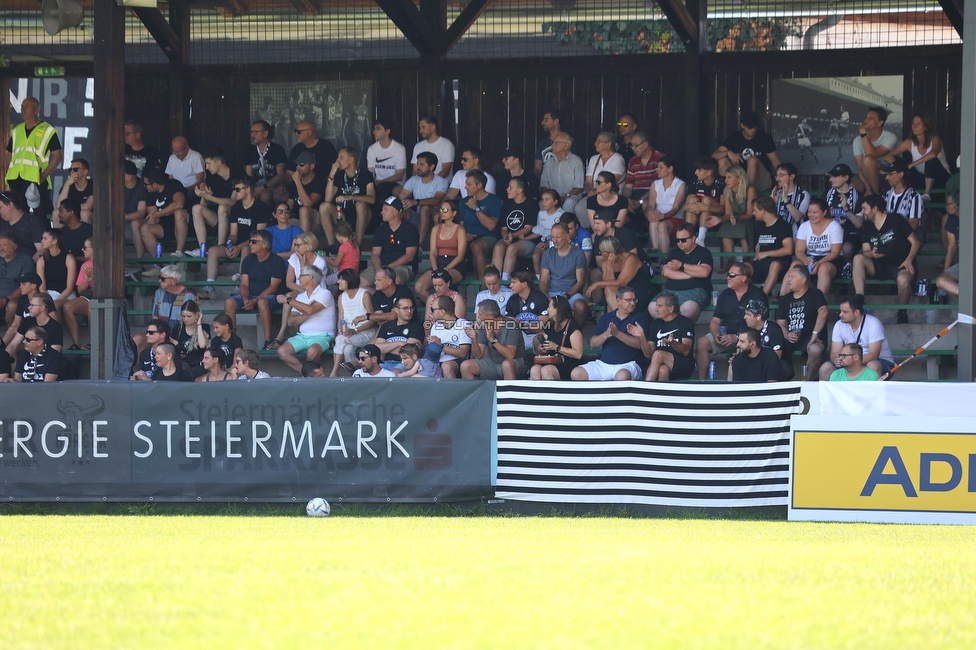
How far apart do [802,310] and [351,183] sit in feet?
20.6

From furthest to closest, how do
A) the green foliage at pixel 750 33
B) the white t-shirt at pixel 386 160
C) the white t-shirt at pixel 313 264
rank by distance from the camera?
the green foliage at pixel 750 33 → the white t-shirt at pixel 386 160 → the white t-shirt at pixel 313 264

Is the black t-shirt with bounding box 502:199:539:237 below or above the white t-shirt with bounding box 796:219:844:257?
above

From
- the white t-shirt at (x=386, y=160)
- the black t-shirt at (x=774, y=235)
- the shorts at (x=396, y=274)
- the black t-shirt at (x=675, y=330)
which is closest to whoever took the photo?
the black t-shirt at (x=675, y=330)

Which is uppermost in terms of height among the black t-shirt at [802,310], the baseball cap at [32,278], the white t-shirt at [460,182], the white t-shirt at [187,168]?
the white t-shirt at [187,168]

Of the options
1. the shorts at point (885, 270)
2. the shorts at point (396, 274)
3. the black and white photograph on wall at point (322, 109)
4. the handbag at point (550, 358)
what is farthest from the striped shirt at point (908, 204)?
the black and white photograph on wall at point (322, 109)

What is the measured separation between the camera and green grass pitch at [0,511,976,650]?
16.6 feet

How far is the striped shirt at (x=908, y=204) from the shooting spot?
13.1 m

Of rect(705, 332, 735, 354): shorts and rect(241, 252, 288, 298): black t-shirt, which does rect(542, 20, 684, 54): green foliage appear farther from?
rect(705, 332, 735, 354): shorts

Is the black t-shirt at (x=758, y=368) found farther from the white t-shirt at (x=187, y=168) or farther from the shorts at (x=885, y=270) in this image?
the white t-shirt at (x=187, y=168)

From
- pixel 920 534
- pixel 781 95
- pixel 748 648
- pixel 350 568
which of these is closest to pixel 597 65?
pixel 781 95

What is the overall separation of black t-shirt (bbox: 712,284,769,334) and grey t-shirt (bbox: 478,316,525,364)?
213 centimetres

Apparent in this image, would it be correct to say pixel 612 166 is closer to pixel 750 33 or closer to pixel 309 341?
pixel 750 33

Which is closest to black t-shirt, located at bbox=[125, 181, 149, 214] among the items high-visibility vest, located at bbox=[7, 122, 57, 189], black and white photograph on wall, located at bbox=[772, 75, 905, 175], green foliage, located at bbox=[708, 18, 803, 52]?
high-visibility vest, located at bbox=[7, 122, 57, 189]

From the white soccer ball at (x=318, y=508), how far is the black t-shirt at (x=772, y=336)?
4.63m
